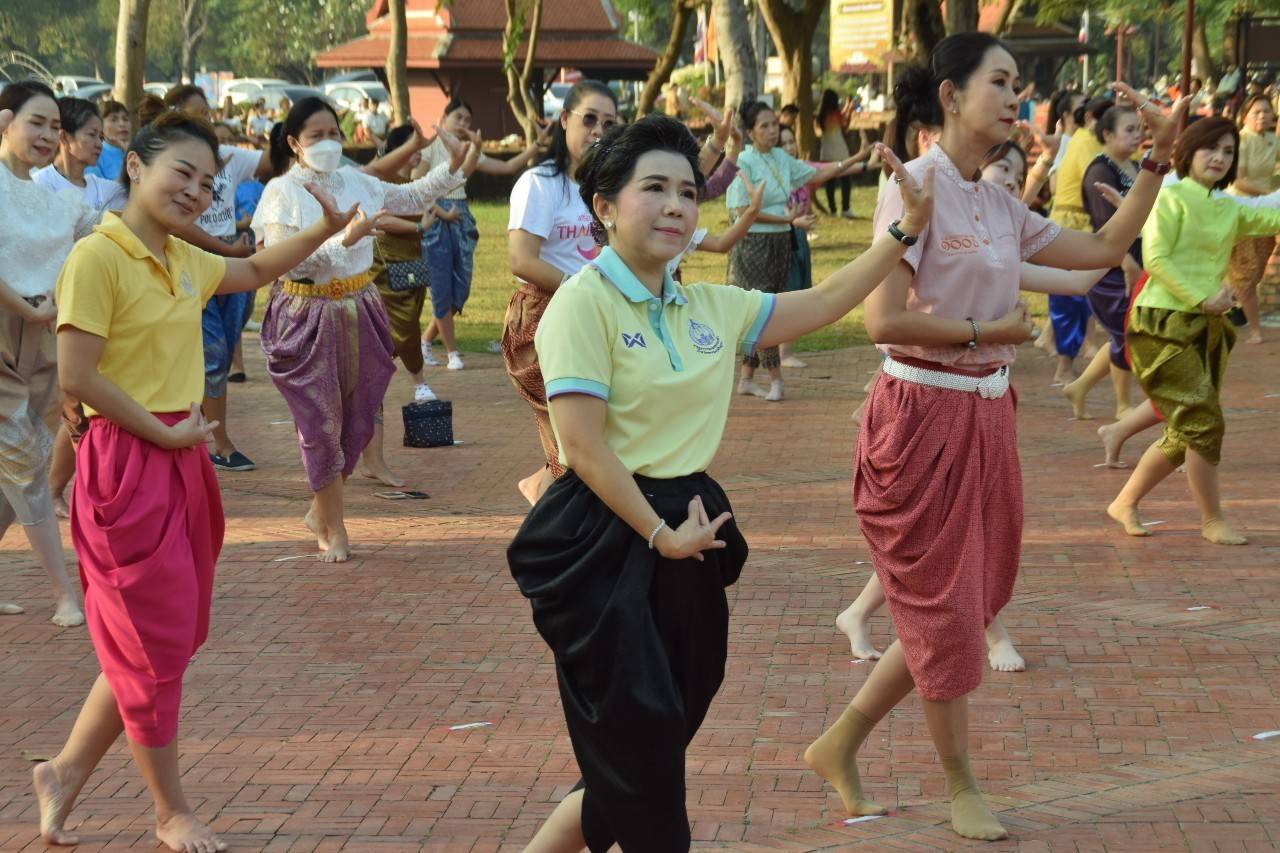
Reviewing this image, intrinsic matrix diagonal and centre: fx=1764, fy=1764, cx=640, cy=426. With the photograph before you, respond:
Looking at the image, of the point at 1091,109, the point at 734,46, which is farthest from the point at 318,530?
the point at 734,46

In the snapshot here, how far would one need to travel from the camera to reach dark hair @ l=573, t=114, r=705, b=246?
11.9 ft

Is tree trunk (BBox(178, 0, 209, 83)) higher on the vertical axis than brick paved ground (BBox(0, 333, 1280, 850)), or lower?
lower

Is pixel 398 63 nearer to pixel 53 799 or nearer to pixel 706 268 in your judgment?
pixel 706 268

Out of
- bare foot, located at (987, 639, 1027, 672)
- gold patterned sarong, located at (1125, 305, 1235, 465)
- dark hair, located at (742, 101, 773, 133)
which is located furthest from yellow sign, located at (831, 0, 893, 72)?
bare foot, located at (987, 639, 1027, 672)

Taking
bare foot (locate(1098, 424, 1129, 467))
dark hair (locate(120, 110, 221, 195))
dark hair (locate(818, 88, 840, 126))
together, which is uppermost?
dark hair (locate(120, 110, 221, 195))

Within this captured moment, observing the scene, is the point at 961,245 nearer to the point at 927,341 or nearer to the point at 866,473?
the point at 927,341

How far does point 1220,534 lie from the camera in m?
7.82

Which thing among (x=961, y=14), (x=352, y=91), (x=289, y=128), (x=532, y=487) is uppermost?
(x=289, y=128)

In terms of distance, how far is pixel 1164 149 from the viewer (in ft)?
15.9

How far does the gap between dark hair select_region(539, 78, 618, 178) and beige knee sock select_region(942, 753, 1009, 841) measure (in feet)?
9.93

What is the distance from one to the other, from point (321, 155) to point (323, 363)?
911 millimetres

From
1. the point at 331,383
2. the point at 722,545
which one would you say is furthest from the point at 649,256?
the point at 331,383

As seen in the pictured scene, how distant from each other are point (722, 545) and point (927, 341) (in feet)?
3.89

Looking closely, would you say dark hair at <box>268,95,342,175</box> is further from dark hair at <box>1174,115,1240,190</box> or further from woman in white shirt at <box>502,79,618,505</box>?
dark hair at <box>1174,115,1240,190</box>
